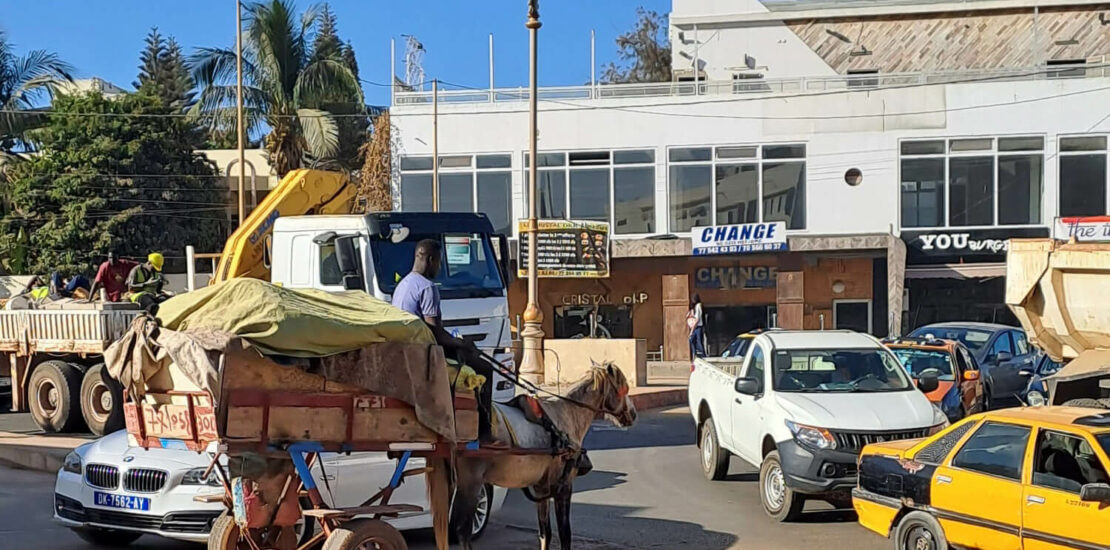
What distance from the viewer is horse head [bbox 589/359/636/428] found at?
367 inches

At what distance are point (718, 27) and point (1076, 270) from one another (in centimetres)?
2401

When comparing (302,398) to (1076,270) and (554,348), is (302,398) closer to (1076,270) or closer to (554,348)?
(1076,270)

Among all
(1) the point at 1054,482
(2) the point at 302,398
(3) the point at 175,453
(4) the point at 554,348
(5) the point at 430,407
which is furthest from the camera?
(4) the point at 554,348

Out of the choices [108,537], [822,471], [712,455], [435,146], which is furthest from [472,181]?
[108,537]

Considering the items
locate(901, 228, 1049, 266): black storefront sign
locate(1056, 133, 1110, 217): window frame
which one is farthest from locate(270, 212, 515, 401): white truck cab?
locate(1056, 133, 1110, 217): window frame

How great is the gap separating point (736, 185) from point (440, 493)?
25.9 metres

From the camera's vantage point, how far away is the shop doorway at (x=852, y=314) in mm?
32562

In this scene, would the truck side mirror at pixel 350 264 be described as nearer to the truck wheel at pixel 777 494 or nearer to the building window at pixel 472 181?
the truck wheel at pixel 777 494

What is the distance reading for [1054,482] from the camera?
25.3ft

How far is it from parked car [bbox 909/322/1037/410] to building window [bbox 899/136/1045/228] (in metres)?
11.4

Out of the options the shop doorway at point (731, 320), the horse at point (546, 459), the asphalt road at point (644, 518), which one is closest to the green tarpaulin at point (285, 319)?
the horse at point (546, 459)

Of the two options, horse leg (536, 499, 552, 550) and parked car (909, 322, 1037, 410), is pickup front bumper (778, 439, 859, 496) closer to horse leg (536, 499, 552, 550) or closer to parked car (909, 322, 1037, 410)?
horse leg (536, 499, 552, 550)

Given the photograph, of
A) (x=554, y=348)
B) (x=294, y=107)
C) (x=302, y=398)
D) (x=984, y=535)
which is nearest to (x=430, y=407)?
(x=302, y=398)

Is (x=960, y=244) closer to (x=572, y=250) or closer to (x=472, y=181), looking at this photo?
(x=572, y=250)
